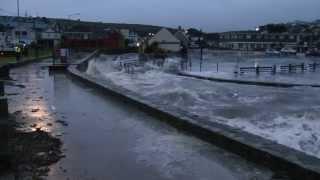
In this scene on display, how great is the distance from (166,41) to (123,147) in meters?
157

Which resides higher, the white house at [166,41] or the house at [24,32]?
the house at [24,32]

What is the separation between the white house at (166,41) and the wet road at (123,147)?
148447 millimetres

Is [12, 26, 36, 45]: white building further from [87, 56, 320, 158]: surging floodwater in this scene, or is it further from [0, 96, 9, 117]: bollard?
[0, 96, 9, 117]: bollard

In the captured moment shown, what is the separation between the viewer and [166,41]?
166 meters

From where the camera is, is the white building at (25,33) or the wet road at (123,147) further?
the white building at (25,33)

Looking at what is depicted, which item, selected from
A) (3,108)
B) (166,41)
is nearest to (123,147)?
(3,108)

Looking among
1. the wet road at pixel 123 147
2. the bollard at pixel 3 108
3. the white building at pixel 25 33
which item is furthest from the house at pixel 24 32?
the bollard at pixel 3 108

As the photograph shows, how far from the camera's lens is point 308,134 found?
17.6m

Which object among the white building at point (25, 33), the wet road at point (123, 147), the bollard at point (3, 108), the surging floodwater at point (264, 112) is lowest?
the surging floodwater at point (264, 112)

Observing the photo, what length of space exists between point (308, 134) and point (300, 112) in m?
8.17

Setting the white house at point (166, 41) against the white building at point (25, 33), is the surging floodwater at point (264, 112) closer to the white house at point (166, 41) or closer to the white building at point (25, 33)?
the white building at point (25, 33)

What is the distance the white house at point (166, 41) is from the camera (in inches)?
6481

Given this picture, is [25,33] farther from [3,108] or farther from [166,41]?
[3,108]

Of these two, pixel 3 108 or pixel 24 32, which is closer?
pixel 3 108
